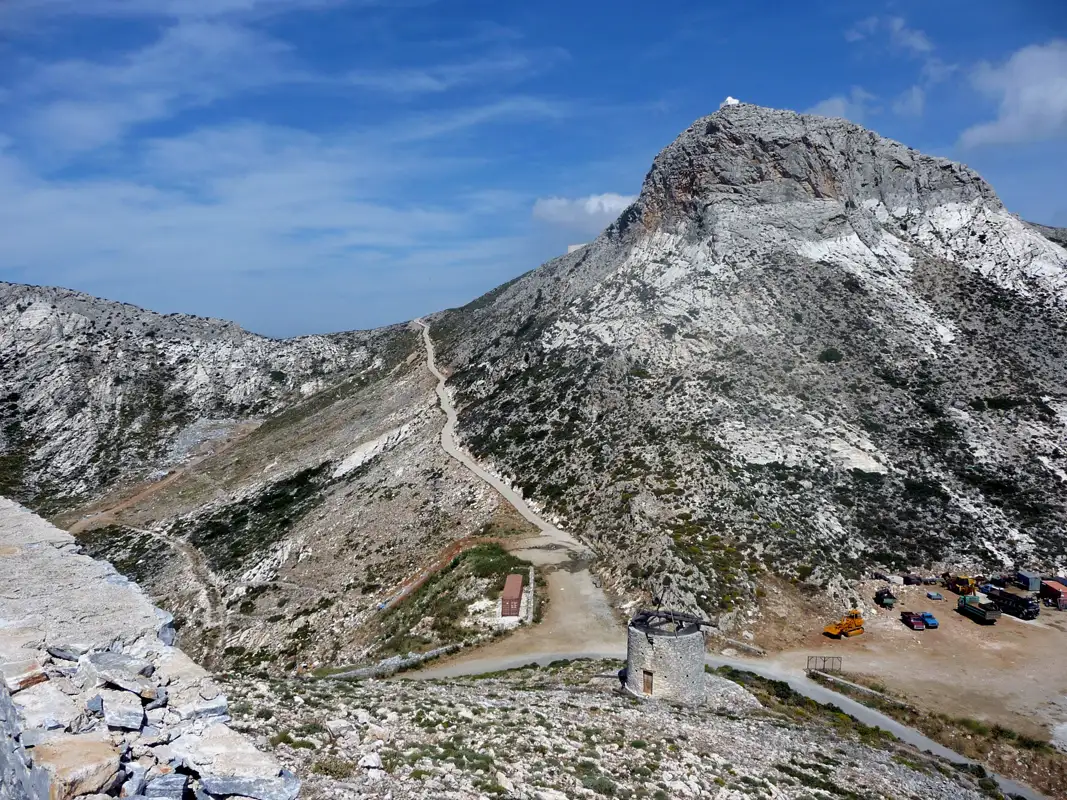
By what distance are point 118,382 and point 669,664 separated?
95205 mm

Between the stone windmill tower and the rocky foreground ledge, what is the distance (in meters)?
18.4

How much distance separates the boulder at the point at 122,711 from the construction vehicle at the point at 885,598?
42.8 m

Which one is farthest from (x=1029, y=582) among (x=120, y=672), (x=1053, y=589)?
(x=120, y=672)

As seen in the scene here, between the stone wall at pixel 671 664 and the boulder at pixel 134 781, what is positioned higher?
the boulder at pixel 134 781

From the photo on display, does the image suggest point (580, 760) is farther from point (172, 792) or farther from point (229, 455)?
point (229, 455)

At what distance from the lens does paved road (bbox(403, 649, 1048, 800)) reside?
28219mm

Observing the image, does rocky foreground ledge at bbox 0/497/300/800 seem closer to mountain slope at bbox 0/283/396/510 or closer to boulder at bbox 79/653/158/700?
boulder at bbox 79/653/158/700

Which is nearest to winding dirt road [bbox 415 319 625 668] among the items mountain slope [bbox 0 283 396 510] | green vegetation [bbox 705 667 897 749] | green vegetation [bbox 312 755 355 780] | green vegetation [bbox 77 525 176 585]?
green vegetation [bbox 705 667 897 749]

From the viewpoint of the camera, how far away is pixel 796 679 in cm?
3350

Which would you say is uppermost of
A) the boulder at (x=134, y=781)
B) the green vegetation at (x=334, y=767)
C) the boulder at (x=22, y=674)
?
the boulder at (x=22, y=674)

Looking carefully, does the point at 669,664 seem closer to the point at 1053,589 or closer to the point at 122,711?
the point at 122,711

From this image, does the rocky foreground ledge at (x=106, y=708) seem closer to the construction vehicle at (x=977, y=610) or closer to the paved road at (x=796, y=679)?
the paved road at (x=796, y=679)

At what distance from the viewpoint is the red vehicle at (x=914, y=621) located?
1535 inches

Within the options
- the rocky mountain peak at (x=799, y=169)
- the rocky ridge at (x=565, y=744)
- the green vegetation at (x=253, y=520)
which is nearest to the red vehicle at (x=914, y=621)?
the rocky ridge at (x=565, y=744)
